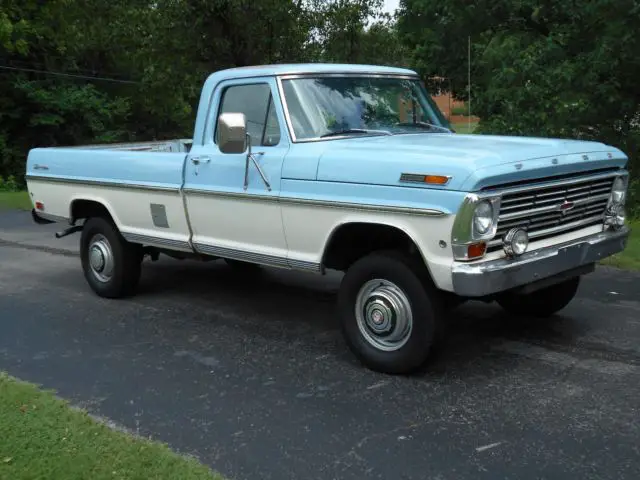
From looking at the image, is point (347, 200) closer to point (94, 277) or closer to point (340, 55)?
point (94, 277)

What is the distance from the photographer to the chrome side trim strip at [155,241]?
6484 millimetres

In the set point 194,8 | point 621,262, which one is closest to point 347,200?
point 621,262

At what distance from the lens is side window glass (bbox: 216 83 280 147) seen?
578 cm

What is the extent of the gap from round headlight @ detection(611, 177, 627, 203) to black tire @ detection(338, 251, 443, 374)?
1.67 m

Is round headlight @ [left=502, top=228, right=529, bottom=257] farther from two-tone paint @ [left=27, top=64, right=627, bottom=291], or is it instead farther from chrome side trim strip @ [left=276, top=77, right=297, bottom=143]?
chrome side trim strip @ [left=276, top=77, right=297, bottom=143]

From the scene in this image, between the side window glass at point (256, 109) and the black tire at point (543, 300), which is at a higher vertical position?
the side window glass at point (256, 109)

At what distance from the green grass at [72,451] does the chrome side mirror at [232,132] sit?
6.85ft

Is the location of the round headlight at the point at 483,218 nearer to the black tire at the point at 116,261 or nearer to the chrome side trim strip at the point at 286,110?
the chrome side trim strip at the point at 286,110

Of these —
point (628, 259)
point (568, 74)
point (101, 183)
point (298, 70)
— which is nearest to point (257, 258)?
point (298, 70)

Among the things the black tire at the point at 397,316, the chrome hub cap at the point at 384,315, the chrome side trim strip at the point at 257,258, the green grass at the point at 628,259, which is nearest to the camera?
the black tire at the point at 397,316

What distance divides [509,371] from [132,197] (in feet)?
12.1

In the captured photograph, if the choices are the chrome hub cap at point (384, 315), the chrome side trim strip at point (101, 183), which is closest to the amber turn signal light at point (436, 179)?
the chrome hub cap at point (384, 315)

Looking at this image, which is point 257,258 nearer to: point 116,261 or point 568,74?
point 116,261

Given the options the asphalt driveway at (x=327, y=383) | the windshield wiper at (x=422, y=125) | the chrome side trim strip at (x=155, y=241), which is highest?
the windshield wiper at (x=422, y=125)
